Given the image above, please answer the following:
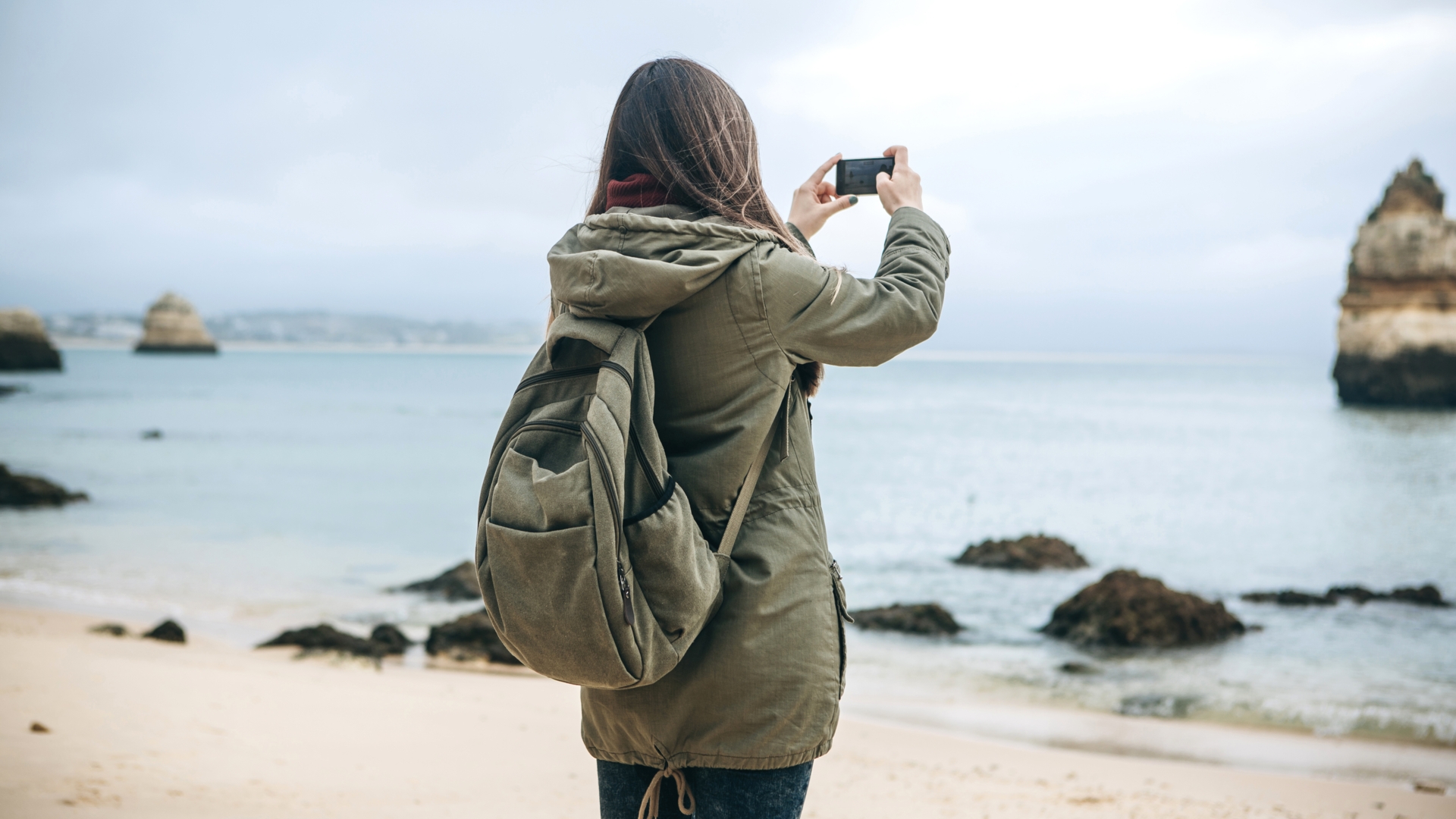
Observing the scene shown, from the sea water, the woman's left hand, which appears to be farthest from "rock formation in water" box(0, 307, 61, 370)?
the woman's left hand

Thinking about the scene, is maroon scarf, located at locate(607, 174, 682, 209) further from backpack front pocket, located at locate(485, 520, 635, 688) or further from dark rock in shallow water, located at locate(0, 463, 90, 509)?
dark rock in shallow water, located at locate(0, 463, 90, 509)

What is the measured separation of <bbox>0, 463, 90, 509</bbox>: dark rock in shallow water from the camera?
46.2 ft

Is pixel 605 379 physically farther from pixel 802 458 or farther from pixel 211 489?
pixel 211 489

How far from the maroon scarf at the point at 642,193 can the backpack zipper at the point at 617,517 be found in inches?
18.0

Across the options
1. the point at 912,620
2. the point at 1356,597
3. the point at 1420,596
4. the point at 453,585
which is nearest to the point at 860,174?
the point at 912,620

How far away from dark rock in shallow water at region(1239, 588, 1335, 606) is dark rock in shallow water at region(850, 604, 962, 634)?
4203mm

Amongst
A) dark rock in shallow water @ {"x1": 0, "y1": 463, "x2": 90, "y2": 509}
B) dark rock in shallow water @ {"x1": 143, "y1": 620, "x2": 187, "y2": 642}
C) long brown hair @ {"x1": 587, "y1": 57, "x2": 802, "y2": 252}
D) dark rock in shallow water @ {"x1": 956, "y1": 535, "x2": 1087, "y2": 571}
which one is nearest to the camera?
long brown hair @ {"x1": 587, "y1": 57, "x2": 802, "y2": 252}

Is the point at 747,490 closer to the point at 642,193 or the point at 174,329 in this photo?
the point at 642,193

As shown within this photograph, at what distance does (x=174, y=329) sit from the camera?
9631cm

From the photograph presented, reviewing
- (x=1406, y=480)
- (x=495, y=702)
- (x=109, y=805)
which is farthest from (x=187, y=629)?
(x=1406, y=480)

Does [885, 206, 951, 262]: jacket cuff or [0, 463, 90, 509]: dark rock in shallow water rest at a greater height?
[885, 206, 951, 262]: jacket cuff

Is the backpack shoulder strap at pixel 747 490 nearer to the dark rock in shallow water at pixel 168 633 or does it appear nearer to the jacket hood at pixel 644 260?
the jacket hood at pixel 644 260

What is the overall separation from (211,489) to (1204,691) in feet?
57.7

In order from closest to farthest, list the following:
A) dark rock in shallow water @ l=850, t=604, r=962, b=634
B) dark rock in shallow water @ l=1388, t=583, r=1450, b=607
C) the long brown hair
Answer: the long brown hair
dark rock in shallow water @ l=850, t=604, r=962, b=634
dark rock in shallow water @ l=1388, t=583, r=1450, b=607
